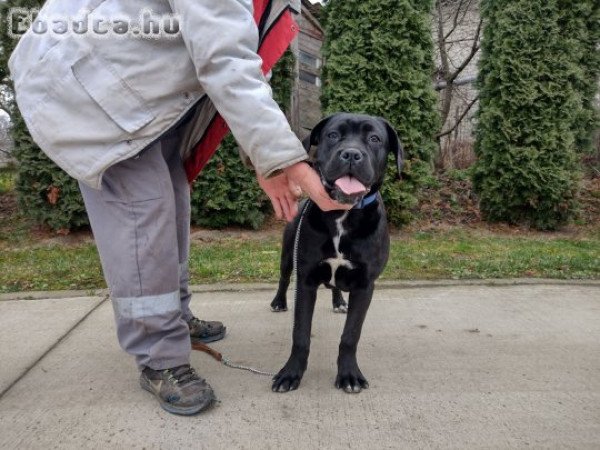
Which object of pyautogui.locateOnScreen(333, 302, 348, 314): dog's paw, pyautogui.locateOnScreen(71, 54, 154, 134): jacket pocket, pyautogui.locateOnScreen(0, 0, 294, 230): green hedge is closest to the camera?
pyautogui.locateOnScreen(71, 54, 154, 134): jacket pocket

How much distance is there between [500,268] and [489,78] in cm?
306

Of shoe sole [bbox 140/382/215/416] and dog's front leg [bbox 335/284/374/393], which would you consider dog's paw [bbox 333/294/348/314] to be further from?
shoe sole [bbox 140/382/215/416]

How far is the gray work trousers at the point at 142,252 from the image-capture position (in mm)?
1952

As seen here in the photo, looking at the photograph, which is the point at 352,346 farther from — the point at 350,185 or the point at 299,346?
the point at 350,185

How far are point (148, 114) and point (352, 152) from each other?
824 mm

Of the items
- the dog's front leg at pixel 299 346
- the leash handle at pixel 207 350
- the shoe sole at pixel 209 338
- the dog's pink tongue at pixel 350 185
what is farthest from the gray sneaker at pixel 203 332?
the dog's pink tongue at pixel 350 185

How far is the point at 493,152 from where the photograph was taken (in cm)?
639

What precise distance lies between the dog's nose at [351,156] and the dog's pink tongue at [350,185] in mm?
71

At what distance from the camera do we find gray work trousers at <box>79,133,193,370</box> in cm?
195

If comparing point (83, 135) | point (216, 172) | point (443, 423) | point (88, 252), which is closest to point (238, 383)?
point (443, 423)

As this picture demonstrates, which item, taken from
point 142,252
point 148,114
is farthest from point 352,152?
point 142,252

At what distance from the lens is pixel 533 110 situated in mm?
6168

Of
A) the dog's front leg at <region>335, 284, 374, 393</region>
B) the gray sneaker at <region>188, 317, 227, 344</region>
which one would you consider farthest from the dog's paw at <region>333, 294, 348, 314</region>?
the dog's front leg at <region>335, 284, 374, 393</region>

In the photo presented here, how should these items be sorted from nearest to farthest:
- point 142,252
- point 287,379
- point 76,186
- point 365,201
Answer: point 142,252, point 287,379, point 365,201, point 76,186
